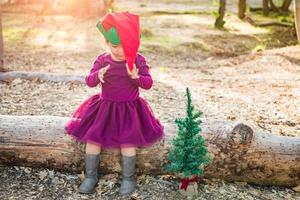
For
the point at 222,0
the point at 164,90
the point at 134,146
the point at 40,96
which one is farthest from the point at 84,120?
the point at 222,0

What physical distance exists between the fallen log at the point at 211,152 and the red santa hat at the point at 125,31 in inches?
28.3

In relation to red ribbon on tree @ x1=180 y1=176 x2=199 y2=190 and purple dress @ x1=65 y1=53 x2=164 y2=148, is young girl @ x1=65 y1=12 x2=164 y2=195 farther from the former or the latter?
red ribbon on tree @ x1=180 y1=176 x2=199 y2=190

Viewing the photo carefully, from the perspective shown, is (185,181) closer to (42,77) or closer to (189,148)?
(189,148)

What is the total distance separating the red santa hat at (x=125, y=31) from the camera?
3215 mm

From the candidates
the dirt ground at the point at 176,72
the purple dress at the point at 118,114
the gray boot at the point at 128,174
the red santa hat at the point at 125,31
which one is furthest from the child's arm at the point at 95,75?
the dirt ground at the point at 176,72

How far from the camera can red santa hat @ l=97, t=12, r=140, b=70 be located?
3.22 metres

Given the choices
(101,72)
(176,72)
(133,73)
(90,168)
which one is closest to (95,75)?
(101,72)

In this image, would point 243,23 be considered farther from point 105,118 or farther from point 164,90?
point 105,118

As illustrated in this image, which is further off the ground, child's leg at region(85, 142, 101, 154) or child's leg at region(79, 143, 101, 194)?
child's leg at region(85, 142, 101, 154)

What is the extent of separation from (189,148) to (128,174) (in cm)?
49

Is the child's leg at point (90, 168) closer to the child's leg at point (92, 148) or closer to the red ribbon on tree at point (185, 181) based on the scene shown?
the child's leg at point (92, 148)

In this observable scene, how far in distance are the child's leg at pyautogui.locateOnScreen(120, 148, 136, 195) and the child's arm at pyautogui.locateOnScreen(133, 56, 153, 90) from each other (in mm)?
453

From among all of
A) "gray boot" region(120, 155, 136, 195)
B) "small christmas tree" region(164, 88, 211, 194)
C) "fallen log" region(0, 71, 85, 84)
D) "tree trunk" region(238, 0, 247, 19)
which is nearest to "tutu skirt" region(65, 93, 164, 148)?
"gray boot" region(120, 155, 136, 195)

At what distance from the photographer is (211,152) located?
3.52 metres
